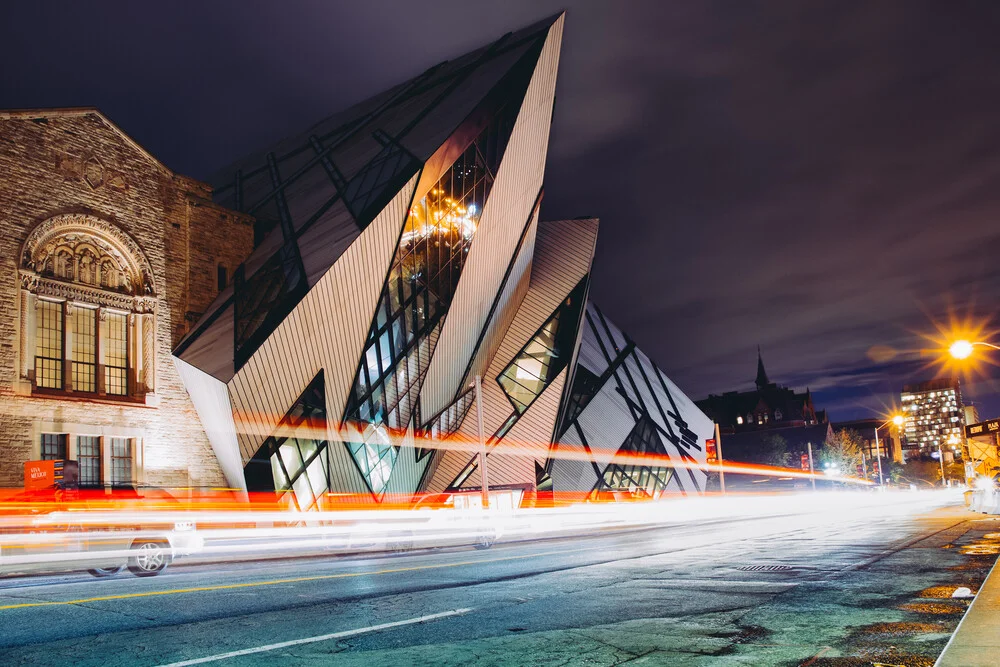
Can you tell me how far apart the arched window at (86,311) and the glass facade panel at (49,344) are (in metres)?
0.03

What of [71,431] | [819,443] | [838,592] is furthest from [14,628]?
[819,443]

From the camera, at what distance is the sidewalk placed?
4.96 m

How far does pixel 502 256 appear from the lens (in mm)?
36312

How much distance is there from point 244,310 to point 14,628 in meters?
21.2

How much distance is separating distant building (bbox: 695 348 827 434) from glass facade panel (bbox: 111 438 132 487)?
11943cm

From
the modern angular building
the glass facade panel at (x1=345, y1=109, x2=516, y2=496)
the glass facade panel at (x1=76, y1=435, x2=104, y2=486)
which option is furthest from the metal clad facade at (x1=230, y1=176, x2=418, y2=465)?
the glass facade panel at (x1=76, y1=435, x2=104, y2=486)

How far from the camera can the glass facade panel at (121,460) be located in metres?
26.6

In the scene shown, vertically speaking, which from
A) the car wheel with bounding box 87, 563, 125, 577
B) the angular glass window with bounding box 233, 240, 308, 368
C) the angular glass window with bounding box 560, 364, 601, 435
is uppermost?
the angular glass window with bounding box 233, 240, 308, 368

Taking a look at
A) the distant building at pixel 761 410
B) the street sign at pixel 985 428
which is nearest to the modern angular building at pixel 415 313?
the street sign at pixel 985 428

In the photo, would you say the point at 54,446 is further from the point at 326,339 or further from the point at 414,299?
the point at 414,299

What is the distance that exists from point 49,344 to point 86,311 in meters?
1.88

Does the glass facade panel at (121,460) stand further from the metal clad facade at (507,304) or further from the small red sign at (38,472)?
the metal clad facade at (507,304)

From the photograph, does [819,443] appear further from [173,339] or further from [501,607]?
[501,607]

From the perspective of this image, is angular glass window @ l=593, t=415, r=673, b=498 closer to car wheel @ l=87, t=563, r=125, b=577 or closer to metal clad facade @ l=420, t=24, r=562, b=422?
metal clad facade @ l=420, t=24, r=562, b=422
